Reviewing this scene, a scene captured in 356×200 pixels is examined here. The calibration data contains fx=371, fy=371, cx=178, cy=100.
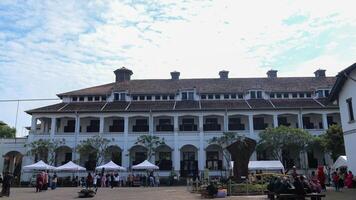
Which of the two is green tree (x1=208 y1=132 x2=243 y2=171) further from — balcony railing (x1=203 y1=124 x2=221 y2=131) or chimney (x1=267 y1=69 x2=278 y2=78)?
chimney (x1=267 y1=69 x2=278 y2=78)

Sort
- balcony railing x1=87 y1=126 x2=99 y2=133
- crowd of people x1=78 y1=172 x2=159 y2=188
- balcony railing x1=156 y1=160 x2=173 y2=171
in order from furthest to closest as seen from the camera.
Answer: balcony railing x1=87 y1=126 x2=99 y2=133 → balcony railing x1=156 y1=160 x2=173 y2=171 → crowd of people x1=78 y1=172 x2=159 y2=188

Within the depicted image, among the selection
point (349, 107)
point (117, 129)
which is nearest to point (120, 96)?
A: point (117, 129)

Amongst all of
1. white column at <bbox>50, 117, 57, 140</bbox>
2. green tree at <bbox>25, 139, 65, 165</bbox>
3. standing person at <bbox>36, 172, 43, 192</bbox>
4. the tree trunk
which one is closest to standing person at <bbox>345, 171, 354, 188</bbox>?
the tree trunk

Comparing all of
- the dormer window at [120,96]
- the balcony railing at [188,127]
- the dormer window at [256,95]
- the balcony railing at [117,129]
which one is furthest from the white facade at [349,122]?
the dormer window at [120,96]

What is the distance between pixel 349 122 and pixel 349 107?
1089 mm

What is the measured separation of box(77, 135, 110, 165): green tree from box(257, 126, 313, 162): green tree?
18486 mm

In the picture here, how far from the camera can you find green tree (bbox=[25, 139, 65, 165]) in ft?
140

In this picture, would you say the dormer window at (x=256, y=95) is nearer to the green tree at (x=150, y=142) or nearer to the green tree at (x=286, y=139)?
the green tree at (x=286, y=139)

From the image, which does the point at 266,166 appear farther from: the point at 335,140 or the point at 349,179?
the point at 349,179

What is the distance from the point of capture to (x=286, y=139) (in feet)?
130

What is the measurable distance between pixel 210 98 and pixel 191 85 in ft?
13.2

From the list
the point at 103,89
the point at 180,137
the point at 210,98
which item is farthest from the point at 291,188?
the point at 103,89

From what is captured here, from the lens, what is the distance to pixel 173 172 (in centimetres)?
4322

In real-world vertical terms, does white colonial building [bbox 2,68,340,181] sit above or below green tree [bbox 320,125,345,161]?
above
